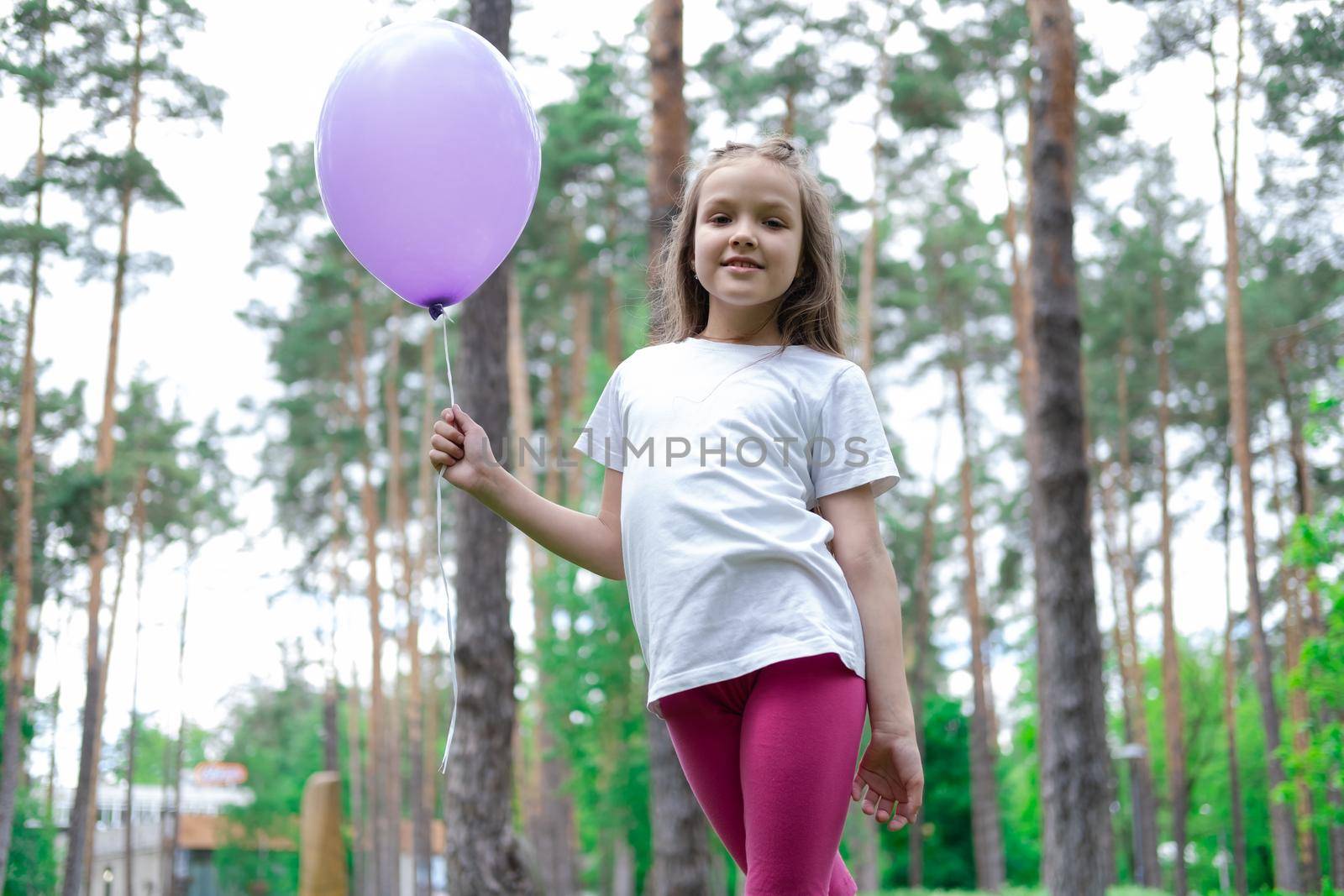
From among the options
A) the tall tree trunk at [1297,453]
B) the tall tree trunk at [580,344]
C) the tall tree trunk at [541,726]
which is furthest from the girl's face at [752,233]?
the tall tree trunk at [580,344]

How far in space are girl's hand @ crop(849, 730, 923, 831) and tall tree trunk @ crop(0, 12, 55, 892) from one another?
49.5 feet

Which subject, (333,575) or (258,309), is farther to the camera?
(333,575)

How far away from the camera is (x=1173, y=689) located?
64.1 ft

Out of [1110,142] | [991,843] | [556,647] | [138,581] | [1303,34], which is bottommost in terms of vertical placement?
[991,843]

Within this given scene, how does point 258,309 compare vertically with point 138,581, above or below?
above

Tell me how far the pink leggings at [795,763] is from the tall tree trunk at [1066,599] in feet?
15.7

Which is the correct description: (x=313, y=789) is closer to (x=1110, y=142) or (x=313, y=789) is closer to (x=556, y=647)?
(x=556, y=647)

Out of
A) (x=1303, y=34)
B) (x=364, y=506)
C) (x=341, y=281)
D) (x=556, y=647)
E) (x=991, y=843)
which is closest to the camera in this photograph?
(x=1303, y=34)

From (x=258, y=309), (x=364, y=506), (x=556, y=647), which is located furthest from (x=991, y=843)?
(x=258, y=309)

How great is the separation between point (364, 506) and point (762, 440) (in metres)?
20.9

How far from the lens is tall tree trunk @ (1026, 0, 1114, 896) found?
5.96m

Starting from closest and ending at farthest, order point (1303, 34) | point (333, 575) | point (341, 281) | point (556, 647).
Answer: point (1303, 34) → point (556, 647) → point (341, 281) → point (333, 575)

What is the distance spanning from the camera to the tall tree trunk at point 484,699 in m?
6.51

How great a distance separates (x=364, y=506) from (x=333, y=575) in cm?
346
